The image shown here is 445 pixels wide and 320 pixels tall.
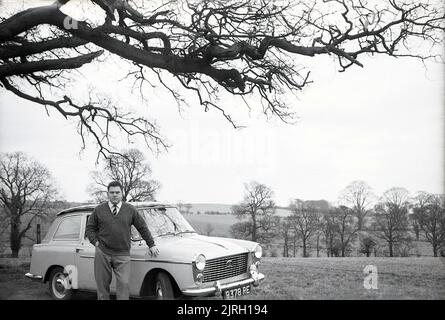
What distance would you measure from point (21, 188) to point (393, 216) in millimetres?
39928

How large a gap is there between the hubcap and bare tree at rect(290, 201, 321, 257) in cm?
5003

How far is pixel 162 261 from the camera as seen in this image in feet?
22.0

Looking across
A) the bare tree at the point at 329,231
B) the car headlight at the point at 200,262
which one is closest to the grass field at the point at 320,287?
the car headlight at the point at 200,262

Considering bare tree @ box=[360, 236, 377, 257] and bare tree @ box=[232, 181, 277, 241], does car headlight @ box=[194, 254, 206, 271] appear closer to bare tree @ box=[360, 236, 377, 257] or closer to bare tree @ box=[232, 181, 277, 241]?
bare tree @ box=[232, 181, 277, 241]

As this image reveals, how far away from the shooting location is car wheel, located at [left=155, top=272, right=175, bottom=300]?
6.66 meters

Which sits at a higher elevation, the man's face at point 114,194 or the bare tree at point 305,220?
the man's face at point 114,194

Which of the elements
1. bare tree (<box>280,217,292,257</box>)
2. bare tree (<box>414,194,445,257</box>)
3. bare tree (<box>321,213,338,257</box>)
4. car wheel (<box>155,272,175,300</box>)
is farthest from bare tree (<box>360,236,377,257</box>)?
car wheel (<box>155,272,175,300</box>)

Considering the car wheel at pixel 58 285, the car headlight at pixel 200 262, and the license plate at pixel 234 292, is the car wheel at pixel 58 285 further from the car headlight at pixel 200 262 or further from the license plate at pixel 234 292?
the license plate at pixel 234 292

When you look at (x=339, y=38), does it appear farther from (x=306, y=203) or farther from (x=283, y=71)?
(x=306, y=203)

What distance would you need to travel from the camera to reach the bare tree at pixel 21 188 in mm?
33781

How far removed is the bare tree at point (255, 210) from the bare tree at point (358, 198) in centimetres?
1458

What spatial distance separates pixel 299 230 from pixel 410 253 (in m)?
13.7

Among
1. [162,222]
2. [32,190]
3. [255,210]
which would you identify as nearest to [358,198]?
[255,210]

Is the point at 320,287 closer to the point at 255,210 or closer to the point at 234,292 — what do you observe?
the point at 234,292
